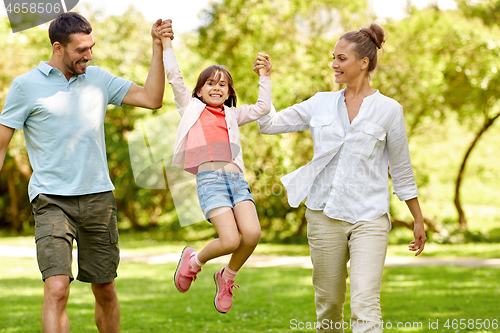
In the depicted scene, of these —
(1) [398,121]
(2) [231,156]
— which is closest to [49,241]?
(2) [231,156]

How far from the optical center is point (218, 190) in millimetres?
3375

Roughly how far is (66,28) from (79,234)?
1.30 meters

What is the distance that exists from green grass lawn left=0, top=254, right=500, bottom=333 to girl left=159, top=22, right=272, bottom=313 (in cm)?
304

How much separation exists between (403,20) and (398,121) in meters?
11.0

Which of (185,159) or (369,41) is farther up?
(369,41)

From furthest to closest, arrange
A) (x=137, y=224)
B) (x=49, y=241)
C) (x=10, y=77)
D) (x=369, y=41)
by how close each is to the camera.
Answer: (x=137, y=224) → (x=10, y=77) → (x=369, y=41) → (x=49, y=241)

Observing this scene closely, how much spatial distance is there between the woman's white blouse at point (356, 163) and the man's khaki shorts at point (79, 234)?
1.23 metres

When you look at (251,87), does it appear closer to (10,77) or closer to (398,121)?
(10,77)

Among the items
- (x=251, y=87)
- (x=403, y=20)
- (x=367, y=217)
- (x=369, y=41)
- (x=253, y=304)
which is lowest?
(x=253, y=304)

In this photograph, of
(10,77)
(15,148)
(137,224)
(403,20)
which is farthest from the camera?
(137,224)

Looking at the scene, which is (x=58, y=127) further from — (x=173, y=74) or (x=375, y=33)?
(x=375, y=33)

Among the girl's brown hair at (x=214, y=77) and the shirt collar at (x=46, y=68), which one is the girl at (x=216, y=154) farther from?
the shirt collar at (x=46, y=68)

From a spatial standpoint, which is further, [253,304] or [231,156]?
[253,304]

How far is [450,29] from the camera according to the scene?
44.9ft
